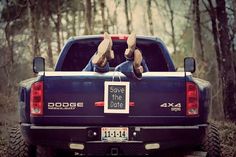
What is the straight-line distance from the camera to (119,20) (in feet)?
184

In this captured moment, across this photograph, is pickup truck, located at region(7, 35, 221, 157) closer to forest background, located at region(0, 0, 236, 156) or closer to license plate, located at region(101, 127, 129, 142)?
license plate, located at region(101, 127, 129, 142)

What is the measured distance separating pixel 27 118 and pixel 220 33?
10982 millimetres

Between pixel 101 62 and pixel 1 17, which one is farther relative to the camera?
pixel 1 17

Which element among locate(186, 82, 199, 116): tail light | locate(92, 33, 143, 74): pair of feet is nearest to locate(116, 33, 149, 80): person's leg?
locate(92, 33, 143, 74): pair of feet

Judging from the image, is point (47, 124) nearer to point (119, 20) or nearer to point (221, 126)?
point (221, 126)

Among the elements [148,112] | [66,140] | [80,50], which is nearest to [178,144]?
[148,112]

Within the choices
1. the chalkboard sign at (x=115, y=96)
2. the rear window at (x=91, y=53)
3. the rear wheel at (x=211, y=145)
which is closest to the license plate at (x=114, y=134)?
the chalkboard sign at (x=115, y=96)

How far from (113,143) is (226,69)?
35.4ft

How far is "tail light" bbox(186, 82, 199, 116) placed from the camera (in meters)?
6.20

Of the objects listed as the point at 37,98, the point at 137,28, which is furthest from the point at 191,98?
the point at 137,28

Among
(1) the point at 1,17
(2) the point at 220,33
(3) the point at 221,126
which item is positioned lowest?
(3) the point at 221,126

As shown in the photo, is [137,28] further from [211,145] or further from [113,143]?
[113,143]

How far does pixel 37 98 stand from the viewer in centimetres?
617

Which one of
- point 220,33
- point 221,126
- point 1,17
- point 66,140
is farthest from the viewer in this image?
point 1,17
